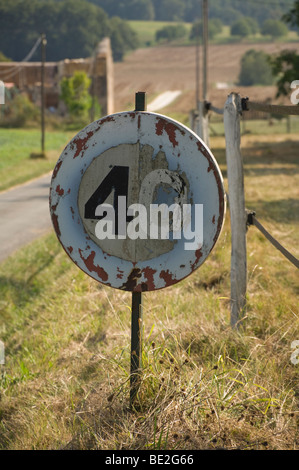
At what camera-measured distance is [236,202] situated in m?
3.71

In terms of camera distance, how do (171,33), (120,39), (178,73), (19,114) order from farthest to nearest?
(171,33), (120,39), (178,73), (19,114)

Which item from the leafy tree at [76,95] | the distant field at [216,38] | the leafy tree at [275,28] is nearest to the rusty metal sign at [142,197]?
the leafy tree at [76,95]

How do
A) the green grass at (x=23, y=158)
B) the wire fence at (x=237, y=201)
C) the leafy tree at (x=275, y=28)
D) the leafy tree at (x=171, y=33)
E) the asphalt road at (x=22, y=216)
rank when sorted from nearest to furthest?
the wire fence at (x=237, y=201) → the asphalt road at (x=22, y=216) → the green grass at (x=23, y=158) → the leafy tree at (x=275, y=28) → the leafy tree at (x=171, y=33)

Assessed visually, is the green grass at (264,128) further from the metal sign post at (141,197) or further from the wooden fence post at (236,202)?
the metal sign post at (141,197)

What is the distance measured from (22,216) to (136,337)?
9.38 meters

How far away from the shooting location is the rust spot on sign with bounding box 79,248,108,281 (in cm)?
281

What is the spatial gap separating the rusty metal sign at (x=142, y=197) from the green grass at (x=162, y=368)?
50 centimetres

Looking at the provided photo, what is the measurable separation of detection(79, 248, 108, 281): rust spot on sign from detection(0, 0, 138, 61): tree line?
11737 centimetres

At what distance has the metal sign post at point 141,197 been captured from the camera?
2.73 metres

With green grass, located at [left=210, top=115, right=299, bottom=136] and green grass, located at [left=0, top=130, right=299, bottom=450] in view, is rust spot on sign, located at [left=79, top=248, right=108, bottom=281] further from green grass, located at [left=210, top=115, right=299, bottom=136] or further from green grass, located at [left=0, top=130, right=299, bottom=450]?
green grass, located at [left=210, top=115, right=299, bottom=136]

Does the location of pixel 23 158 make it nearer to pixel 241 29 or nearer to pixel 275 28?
pixel 241 29

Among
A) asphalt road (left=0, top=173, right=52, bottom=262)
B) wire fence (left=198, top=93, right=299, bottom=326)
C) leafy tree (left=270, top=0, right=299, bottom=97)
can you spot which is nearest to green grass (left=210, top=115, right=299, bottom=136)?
leafy tree (left=270, top=0, right=299, bottom=97)

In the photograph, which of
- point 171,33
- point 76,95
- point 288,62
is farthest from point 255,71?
point 288,62

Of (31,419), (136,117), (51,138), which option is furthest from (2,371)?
(51,138)
